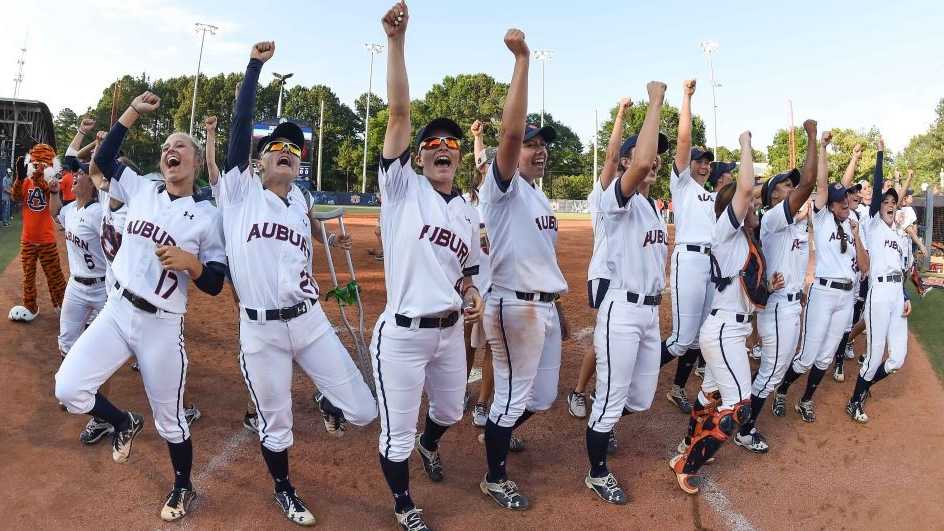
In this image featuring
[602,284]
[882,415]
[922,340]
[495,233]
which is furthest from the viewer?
[922,340]

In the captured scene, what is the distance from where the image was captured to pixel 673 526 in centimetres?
353

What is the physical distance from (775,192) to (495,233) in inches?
106

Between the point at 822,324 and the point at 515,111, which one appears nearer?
the point at 515,111

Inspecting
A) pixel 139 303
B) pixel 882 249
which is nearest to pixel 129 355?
pixel 139 303

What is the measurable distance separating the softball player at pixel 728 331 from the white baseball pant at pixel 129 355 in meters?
3.28

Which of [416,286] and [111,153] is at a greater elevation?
[111,153]

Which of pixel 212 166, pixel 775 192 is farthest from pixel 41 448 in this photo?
pixel 775 192

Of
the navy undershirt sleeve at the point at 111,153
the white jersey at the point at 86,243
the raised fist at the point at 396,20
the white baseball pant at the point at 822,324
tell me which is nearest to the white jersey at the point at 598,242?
the raised fist at the point at 396,20

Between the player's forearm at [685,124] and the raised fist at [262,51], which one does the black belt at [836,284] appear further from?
the raised fist at [262,51]

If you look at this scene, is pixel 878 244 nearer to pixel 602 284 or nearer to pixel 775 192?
pixel 775 192

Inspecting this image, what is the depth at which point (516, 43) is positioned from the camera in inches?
116

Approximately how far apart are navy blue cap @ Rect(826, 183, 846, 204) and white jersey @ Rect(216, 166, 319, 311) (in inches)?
185

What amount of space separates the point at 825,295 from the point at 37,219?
8.38 m

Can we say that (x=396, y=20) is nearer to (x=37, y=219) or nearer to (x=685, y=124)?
(x=685, y=124)
